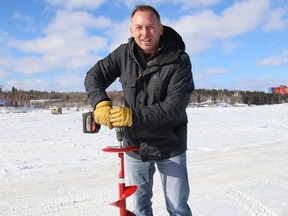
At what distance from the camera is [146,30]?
2.43 metres

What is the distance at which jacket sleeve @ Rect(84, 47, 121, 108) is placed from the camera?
2611mm

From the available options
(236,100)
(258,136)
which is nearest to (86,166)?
(258,136)

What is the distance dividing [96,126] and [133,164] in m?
0.49

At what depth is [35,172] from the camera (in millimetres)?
6113

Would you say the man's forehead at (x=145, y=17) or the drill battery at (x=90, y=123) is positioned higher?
the man's forehead at (x=145, y=17)

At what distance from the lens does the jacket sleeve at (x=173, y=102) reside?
2.31 meters

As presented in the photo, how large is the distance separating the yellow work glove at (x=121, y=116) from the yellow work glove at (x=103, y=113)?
0.07 m

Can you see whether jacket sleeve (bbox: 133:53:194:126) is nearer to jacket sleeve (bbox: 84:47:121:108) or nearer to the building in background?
jacket sleeve (bbox: 84:47:121:108)

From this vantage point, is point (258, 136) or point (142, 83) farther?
point (258, 136)

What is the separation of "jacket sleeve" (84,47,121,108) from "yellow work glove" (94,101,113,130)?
7.4 inches

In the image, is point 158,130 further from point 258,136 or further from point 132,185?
point 258,136

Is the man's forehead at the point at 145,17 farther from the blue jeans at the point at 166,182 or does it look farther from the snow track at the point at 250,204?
the snow track at the point at 250,204

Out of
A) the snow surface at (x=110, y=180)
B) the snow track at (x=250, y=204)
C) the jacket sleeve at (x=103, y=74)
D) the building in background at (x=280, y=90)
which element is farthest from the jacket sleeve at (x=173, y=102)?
the building in background at (x=280, y=90)

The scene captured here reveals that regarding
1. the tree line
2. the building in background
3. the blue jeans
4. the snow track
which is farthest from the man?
the building in background
